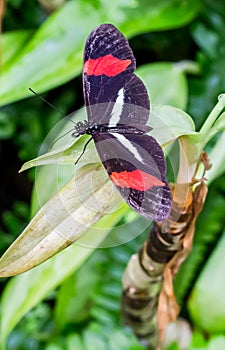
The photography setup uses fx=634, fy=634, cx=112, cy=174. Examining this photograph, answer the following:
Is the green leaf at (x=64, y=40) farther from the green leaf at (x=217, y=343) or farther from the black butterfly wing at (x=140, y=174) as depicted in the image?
the black butterfly wing at (x=140, y=174)

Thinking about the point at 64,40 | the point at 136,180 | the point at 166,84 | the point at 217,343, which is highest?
the point at 136,180

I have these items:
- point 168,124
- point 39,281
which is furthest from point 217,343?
point 168,124

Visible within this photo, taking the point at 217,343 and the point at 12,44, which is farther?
the point at 12,44

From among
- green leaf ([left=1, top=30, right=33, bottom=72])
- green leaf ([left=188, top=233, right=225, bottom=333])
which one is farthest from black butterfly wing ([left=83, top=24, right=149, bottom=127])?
green leaf ([left=1, top=30, right=33, bottom=72])

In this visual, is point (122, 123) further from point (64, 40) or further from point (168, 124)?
point (64, 40)

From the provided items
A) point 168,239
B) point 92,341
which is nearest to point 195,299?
point 92,341
